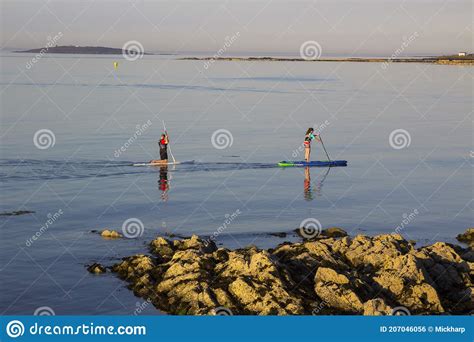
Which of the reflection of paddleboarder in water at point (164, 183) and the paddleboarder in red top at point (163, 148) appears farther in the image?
the paddleboarder in red top at point (163, 148)

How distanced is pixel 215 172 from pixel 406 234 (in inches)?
652

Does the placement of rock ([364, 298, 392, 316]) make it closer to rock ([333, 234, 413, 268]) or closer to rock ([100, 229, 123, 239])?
rock ([333, 234, 413, 268])

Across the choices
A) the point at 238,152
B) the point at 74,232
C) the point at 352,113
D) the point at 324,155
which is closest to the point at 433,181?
the point at 324,155

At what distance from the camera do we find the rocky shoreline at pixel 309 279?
22.8m

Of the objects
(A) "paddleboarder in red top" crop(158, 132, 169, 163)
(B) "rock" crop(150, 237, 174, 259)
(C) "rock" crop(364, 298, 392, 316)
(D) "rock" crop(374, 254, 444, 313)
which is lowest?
(C) "rock" crop(364, 298, 392, 316)

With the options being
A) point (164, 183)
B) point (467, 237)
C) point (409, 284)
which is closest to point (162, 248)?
point (409, 284)

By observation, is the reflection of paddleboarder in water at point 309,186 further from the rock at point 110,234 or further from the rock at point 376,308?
the rock at point 376,308

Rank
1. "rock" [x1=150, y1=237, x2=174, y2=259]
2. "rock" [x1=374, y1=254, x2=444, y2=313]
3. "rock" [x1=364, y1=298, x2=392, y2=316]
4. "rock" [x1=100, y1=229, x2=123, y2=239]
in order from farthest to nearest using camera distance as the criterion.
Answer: "rock" [x1=100, y1=229, x2=123, y2=239] < "rock" [x1=150, y1=237, x2=174, y2=259] < "rock" [x1=374, y1=254, x2=444, y2=313] < "rock" [x1=364, y1=298, x2=392, y2=316]

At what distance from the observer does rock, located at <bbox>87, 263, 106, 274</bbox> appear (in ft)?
88.5

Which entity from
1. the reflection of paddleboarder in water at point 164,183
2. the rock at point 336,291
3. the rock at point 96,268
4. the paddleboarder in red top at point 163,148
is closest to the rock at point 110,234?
the rock at point 96,268

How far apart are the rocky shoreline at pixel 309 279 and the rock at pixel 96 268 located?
4 centimetres

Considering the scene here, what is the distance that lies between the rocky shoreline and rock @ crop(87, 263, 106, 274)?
0.04 m

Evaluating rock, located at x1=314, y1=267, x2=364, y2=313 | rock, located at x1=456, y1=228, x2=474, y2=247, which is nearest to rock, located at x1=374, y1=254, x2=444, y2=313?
rock, located at x1=314, y1=267, x2=364, y2=313

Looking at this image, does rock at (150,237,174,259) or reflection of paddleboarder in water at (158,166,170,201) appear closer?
rock at (150,237,174,259)
